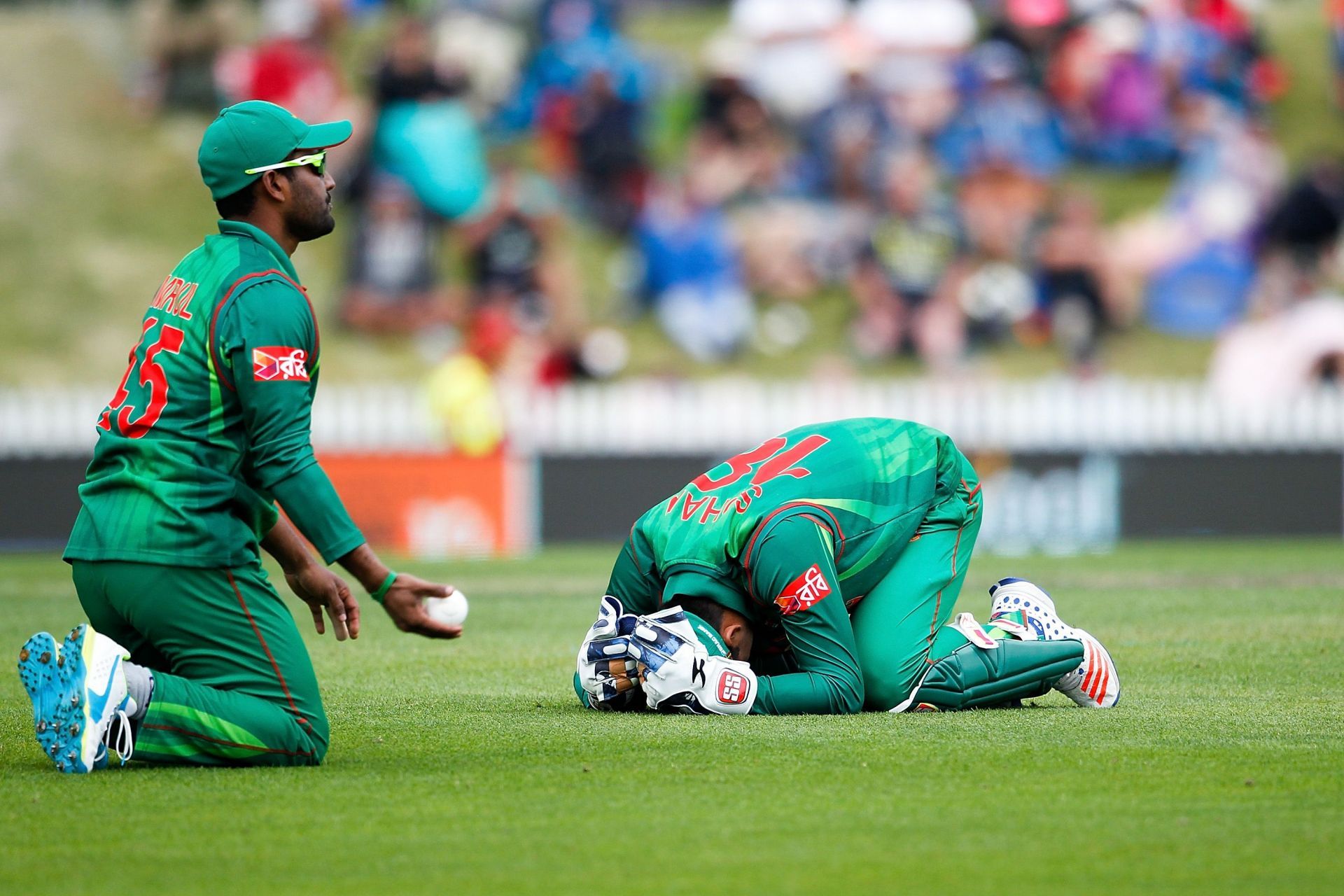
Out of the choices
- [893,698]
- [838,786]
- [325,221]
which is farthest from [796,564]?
[325,221]

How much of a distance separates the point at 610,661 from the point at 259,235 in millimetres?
1864

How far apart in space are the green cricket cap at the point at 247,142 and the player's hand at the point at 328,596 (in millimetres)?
1087

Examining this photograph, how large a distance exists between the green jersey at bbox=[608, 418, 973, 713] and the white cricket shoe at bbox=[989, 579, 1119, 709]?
360 mm

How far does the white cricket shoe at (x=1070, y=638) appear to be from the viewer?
628 centimetres

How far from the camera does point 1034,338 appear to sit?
23594 millimetres

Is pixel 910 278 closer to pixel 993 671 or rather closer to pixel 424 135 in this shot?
pixel 424 135

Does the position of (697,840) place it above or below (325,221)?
below

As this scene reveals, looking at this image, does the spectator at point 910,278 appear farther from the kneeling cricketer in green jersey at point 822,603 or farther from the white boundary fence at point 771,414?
the kneeling cricketer in green jersey at point 822,603

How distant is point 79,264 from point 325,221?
22503mm

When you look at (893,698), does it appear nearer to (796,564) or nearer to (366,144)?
(796,564)

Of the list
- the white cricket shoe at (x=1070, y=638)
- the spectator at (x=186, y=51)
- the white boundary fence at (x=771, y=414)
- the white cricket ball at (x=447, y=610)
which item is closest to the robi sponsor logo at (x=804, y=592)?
the white cricket shoe at (x=1070, y=638)

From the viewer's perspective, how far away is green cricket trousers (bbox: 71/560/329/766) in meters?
5.05

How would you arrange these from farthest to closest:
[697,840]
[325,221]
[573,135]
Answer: [573,135], [325,221], [697,840]

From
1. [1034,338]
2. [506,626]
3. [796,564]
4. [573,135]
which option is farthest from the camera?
[573,135]
